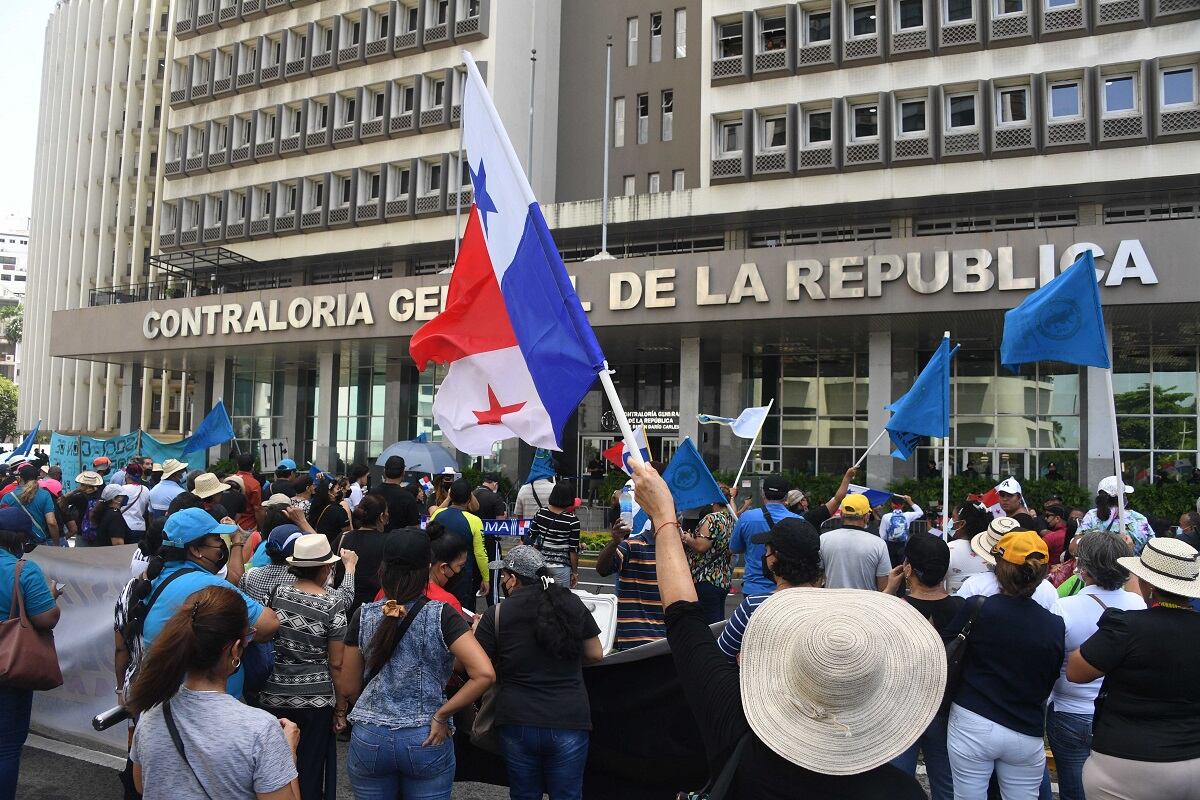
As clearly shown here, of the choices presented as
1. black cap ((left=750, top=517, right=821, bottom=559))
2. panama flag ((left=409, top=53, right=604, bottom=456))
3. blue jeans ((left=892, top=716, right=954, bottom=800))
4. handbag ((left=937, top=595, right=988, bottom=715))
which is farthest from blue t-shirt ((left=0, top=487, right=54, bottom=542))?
handbag ((left=937, top=595, right=988, bottom=715))

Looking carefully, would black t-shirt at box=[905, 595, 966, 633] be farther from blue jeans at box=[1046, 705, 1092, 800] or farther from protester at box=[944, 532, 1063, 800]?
blue jeans at box=[1046, 705, 1092, 800]

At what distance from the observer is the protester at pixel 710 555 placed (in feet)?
23.6

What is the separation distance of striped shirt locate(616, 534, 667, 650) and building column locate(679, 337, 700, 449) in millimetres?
19641

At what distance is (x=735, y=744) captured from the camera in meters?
2.36

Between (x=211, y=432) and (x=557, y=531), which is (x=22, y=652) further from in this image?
(x=211, y=432)

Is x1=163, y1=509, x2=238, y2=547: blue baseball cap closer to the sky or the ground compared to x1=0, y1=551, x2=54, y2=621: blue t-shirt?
closer to the sky

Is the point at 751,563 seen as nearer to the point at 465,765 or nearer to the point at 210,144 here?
the point at 465,765

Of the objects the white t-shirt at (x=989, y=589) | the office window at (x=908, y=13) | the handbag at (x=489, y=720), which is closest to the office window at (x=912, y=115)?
the office window at (x=908, y=13)

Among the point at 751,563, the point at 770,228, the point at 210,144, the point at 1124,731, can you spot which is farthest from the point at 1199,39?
the point at 210,144

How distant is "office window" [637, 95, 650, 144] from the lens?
104ft

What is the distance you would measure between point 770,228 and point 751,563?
22793 mm

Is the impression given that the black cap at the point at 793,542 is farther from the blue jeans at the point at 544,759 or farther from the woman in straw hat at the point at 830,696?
the woman in straw hat at the point at 830,696

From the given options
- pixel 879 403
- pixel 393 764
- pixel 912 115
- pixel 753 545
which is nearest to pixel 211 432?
pixel 753 545

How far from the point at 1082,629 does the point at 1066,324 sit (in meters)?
4.47
